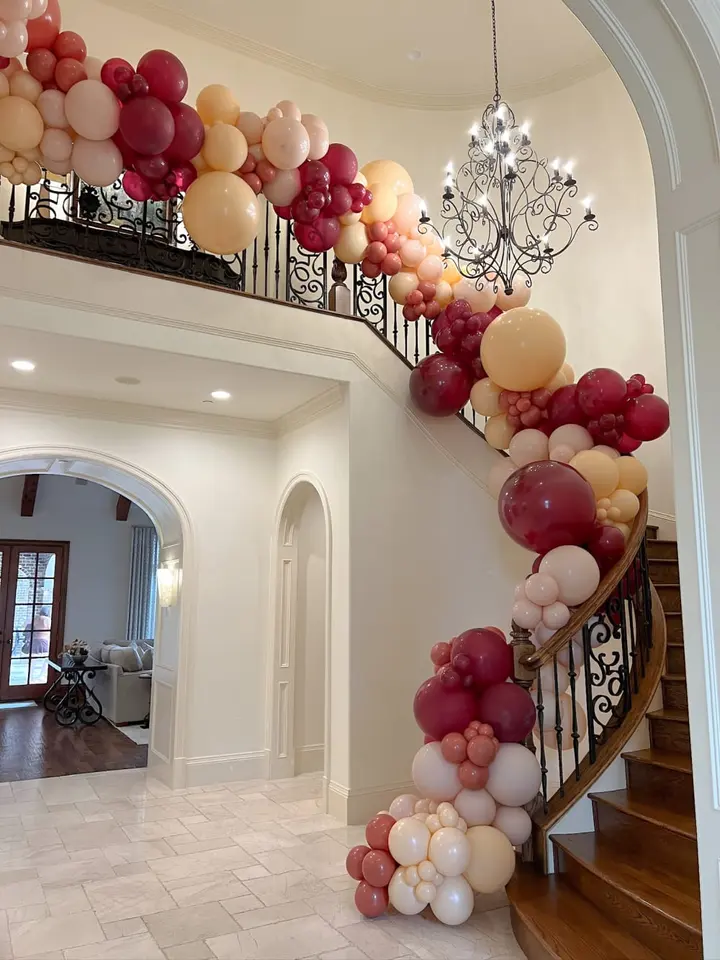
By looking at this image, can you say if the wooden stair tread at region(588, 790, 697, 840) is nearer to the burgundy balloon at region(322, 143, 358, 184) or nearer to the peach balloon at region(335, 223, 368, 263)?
the peach balloon at region(335, 223, 368, 263)

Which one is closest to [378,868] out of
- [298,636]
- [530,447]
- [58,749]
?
[530,447]

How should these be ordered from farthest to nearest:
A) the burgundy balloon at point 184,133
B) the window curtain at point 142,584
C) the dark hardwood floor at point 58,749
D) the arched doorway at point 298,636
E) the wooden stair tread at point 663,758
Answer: the window curtain at point 142,584 < the dark hardwood floor at point 58,749 < the arched doorway at point 298,636 < the burgundy balloon at point 184,133 < the wooden stair tread at point 663,758

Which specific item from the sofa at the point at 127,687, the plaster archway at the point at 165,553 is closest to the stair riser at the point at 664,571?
the plaster archway at the point at 165,553

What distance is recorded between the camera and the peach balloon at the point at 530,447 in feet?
15.1

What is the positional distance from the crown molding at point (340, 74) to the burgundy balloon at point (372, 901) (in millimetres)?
7319

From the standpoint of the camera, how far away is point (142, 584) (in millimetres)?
12453

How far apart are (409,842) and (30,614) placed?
9.83m

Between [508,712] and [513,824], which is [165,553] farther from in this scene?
[513,824]

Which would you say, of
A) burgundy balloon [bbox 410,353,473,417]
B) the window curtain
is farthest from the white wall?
burgundy balloon [bbox 410,353,473,417]

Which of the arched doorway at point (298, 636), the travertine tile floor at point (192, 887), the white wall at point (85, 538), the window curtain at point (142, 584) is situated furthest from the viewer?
the window curtain at point (142, 584)

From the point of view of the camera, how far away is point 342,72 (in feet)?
25.2

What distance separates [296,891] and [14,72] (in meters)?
4.43

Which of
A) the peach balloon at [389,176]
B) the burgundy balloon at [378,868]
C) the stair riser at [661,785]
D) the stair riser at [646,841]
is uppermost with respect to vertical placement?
the peach balloon at [389,176]

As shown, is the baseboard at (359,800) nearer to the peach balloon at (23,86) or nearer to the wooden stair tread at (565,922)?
the wooden stair tread at (565,922)
